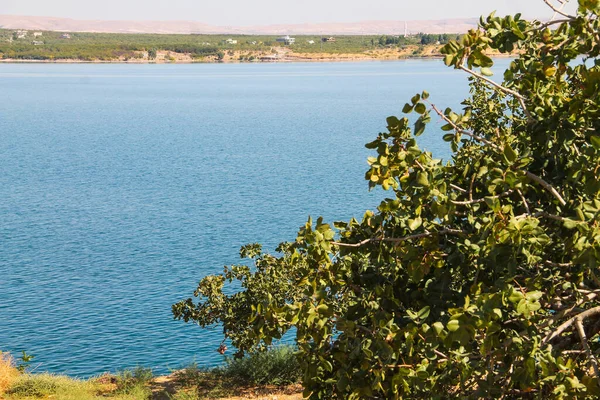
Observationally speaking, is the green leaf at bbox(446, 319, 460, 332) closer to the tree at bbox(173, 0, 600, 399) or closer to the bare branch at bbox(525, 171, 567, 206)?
the tree at bbox(173, 0, 600, 399)

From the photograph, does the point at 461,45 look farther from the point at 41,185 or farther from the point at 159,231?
the point at 41,185

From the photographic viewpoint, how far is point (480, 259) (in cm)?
714

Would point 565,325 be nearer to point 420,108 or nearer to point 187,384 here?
point 420,108

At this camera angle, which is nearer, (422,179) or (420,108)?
(422,179)

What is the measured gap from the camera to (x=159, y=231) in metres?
41.6

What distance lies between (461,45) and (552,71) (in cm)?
129

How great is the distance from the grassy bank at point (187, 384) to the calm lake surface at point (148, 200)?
15.9ft

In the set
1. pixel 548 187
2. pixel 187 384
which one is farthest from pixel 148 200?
pixel 548 187

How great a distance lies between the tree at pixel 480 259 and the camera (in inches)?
255

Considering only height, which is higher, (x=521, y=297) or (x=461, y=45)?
(x=461, y=45)

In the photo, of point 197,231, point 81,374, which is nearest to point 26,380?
point 81,374

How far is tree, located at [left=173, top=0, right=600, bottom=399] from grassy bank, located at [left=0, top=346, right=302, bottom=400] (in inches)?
397

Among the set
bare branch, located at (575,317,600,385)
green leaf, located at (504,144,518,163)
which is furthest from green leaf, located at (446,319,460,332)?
green leaf, located at (504,144,518,163)

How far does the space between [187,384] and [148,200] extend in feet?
98.7
